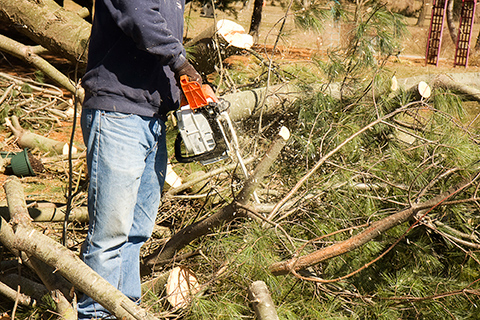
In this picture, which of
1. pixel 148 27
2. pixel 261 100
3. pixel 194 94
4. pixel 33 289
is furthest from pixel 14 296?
pixel 261 100

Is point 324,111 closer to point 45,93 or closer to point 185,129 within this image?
point 185,129

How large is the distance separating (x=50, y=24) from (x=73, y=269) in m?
2.83

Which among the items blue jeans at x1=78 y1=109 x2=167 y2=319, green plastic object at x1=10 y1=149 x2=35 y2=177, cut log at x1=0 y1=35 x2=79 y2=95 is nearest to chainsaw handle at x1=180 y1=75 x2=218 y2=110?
blue jeans at x1=78 y1=109 x2=167 y2=319

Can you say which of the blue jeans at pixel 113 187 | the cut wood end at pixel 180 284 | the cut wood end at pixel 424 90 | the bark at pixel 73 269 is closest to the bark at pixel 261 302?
the cut wood end at pixel 180 284

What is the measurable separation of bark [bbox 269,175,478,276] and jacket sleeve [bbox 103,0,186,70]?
0.95m

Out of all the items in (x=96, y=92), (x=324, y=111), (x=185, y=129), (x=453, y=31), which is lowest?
(x=453, y=31)

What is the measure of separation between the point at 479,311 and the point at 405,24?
70.4 inches

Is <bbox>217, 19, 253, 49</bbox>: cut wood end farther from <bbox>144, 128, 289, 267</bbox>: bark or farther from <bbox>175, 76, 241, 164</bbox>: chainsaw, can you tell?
<bbox>144, 128, 289, 267</bbox>: bark

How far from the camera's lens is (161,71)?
1780 millimetres

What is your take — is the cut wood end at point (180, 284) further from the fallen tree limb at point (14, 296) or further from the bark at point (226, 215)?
Result: the fallen tree limb at point (14, 296)

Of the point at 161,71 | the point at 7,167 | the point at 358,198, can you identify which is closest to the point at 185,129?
the point at 161,71

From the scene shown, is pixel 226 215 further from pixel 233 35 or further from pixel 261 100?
pixel 233 35

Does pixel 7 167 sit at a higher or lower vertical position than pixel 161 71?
lower

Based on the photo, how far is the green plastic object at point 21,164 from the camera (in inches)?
128
